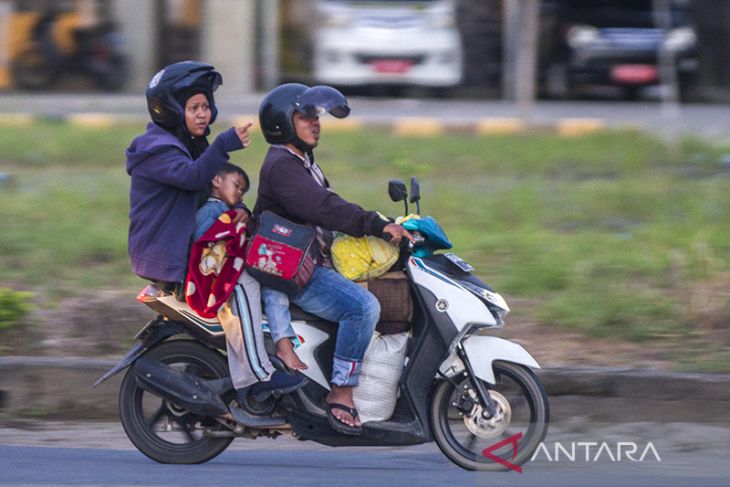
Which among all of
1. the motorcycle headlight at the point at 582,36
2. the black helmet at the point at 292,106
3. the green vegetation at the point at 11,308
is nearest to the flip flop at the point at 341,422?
the black helmet at the point at 292,106

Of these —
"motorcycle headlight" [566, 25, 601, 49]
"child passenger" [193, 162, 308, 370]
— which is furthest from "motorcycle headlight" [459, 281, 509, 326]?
"motorcycle headlight" [566, 25, 601, 49]

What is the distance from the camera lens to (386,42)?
1797 cm

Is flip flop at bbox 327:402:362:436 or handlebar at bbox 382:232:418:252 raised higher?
handlebar at bbox 382:232:418:252

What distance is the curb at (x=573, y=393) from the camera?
6059mm

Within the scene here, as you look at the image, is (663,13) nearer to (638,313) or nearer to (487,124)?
(487,124)

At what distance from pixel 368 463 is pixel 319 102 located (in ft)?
4.95

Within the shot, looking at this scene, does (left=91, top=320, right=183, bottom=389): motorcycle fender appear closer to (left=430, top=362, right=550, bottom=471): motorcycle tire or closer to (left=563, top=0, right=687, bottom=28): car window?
(left=430, top=362, right=550, bottom=471): motorcycle tire

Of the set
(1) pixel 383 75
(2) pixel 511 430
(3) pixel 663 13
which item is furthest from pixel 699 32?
(2) pixel 511 430

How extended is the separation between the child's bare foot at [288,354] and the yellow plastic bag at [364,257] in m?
0.36

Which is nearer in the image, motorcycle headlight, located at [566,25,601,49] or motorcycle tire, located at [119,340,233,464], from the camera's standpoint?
motorcycle tire, located at [119,340,233,464]

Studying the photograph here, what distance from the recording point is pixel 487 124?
15.0 metres

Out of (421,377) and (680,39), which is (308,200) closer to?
(421,377)

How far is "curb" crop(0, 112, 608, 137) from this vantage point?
14.4m

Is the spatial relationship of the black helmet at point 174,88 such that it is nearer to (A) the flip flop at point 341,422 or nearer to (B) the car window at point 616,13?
(A) the flip flop at point 341,422
